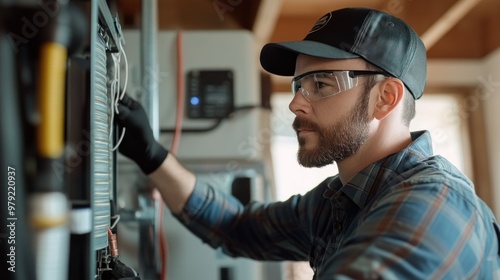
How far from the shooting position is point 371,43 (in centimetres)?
89

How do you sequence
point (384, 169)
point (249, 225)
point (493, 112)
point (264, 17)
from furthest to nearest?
1. point (493, 112)
2. point (264, 17)
3. point (249, 225)
4. point (384, 169)

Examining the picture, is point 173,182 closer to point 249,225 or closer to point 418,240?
point 249,225

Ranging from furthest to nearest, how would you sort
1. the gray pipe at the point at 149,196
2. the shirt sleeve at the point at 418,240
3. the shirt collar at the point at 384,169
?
the gray pipe at the point at 149,196, the shirt collar at the point at 384,169, the shirt sleeve at the point at 418,240

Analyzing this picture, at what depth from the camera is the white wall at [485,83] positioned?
1.98m

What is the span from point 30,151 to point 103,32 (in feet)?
1.08

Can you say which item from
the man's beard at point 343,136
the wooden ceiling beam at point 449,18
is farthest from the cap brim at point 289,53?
the wooden ceiling beam at point 449,18

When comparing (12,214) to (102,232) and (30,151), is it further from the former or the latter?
(102,232)

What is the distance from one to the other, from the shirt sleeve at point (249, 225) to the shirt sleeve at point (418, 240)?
468 mm

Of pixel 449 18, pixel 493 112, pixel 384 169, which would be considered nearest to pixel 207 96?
pixel 384 169

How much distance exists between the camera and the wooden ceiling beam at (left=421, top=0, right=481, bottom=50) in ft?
4.41

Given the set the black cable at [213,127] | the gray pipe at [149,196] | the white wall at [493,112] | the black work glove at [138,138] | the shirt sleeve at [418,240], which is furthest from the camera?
the white wall at [493,112]

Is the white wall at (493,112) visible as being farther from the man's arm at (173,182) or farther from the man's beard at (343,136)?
the man's arm at (173,182)

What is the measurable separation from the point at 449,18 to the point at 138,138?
1.01 metres

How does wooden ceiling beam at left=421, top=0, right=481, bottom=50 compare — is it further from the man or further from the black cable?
the black cable
